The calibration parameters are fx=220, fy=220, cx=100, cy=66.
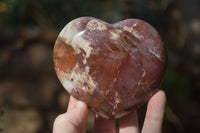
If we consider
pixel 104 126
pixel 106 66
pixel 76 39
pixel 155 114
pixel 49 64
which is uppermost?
pixel 76 39

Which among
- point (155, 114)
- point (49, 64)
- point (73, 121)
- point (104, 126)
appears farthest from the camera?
point (49, 64)

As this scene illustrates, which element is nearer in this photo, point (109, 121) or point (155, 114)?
point (155, 114)

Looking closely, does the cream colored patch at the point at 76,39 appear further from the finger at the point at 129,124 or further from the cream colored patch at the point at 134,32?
the finger at the point at 129,124

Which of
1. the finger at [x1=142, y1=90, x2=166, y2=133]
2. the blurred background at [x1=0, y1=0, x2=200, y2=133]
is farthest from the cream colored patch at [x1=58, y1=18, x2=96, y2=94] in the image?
the blurred background at [x1=0, y1=0, x2=200, y2=133]

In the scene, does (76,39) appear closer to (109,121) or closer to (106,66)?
(106,66)

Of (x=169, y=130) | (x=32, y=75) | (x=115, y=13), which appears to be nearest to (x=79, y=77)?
(x=32, y=75)

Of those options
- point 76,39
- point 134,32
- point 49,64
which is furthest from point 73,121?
point 49,64
